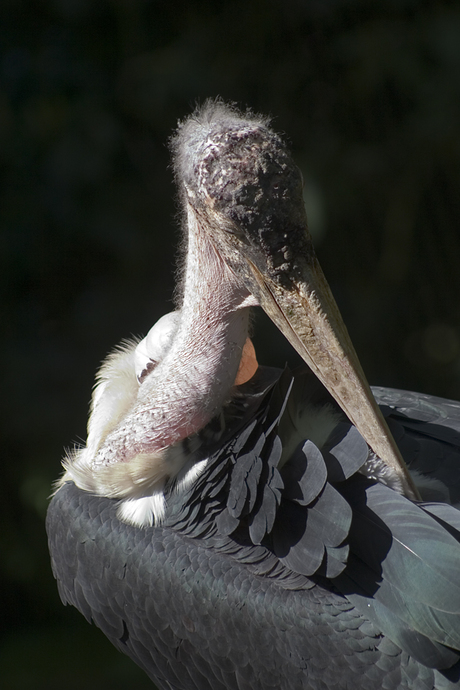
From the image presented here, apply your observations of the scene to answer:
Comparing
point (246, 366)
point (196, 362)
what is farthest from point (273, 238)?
point (246, 366)

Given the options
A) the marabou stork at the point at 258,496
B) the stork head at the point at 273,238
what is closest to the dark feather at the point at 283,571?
the marabou stork at the point at 258,496

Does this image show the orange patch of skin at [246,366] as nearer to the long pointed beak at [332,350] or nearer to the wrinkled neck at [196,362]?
the wrinkled neck at [196,362]

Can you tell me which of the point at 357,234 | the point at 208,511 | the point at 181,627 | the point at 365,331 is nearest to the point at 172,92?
the point at 357,234

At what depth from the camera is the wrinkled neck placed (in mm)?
1505

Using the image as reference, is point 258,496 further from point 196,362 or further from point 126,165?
point 126,165

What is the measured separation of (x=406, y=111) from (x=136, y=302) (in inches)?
53.7

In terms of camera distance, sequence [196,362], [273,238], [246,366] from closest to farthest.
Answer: [273,238], [196,362], [246,366]

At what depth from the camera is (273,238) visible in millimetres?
1248

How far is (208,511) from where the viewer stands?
141cm

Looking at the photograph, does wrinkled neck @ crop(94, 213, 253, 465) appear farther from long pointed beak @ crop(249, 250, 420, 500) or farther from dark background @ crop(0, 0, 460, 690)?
dark background @ crop(0, 0, 460, 690)

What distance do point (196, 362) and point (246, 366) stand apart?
0.61ft

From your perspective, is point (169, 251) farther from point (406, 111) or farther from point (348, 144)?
point (406, 111)

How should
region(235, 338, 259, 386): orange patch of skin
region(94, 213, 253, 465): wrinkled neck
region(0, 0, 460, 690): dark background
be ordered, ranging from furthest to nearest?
1. region(0, 0, 460, 690): dark background
2. region(235, 338, 259, 386): orange patch of skin
3. region(94, 213, 253, 465): wrinkled neck

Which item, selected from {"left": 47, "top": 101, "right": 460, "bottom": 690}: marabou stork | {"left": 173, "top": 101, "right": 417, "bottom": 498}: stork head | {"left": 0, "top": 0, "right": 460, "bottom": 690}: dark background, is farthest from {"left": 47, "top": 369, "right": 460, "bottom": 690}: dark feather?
{"left": 0, "top": 0, "right": 460, "bottom": 690}: dark background
